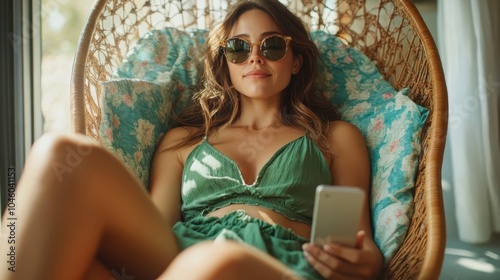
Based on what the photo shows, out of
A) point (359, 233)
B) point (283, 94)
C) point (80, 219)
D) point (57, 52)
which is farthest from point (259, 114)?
point (57, 52)

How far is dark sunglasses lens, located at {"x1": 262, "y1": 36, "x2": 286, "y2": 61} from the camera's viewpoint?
5.08 feet

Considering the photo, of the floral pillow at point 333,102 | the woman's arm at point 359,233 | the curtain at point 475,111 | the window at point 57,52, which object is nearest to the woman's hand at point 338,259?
the woman's arm at point 359,233

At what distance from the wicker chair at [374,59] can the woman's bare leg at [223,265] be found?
0.34 m

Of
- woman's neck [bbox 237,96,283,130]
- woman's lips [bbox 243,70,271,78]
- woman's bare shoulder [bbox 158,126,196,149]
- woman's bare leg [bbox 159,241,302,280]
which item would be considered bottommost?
woman's bare leg [bbox 159,241,302,280]

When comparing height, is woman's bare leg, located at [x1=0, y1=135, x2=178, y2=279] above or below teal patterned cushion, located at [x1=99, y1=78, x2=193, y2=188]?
below

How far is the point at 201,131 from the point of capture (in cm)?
163

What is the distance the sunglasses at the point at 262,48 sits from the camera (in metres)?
1.55

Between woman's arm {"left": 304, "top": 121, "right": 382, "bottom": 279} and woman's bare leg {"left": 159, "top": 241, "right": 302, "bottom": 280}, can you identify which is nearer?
woman's bare leg {"left": 159, "top": 241, "right": 302, "bottom": 280}

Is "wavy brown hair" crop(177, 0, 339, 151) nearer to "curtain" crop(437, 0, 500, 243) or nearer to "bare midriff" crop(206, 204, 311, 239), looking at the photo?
"bare midriff" crop(206, 204, 311, 239)

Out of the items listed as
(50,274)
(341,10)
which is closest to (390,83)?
(341,10)

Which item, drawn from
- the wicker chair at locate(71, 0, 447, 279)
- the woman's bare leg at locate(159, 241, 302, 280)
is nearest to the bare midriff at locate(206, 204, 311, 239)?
the wicker chair at locate(71, 0, 447, 279)

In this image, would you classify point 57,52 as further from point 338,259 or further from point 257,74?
point 338,259

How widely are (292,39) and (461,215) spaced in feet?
2.96

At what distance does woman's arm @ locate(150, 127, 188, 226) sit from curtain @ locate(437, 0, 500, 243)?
39.5 inches
